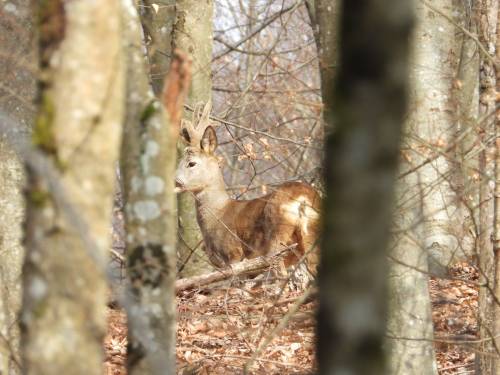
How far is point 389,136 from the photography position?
8.39 ft

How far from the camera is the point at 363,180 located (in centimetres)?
251

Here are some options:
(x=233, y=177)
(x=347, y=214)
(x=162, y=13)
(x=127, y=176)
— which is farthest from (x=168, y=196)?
(x=233, y=177)

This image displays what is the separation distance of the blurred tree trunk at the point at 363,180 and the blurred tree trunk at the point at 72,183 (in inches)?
49.1

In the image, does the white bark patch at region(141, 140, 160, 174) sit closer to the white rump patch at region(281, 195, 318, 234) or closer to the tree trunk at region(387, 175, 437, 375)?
A: the tree trunk at region(387, 175, 437, 375)

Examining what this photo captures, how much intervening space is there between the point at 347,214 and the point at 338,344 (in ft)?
1.04

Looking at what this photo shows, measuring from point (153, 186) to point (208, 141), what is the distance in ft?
28.1

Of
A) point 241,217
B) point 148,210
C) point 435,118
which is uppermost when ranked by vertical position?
point 241,217

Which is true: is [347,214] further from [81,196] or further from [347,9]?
[81,196]

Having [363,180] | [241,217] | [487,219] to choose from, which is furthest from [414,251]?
[241,217]

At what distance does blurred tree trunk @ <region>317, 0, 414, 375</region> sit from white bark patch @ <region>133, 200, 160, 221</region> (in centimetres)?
210

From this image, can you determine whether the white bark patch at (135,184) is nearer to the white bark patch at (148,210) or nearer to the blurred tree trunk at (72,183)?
the white bark patch at (148,210)

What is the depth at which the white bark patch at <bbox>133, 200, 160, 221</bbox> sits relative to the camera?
4582 mm

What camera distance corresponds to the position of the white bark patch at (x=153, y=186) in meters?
4.59

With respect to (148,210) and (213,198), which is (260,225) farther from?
(148,210)
